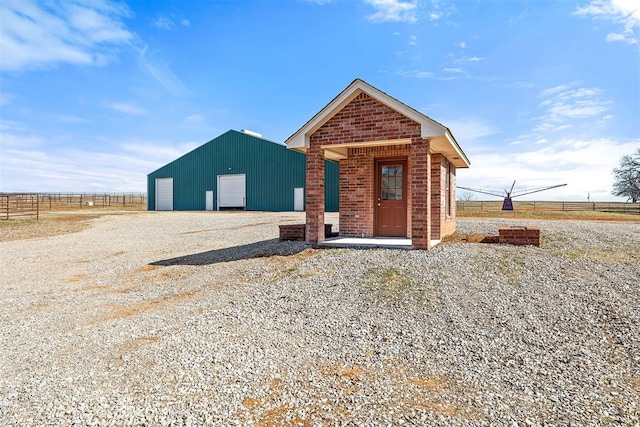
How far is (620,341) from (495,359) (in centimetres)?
183

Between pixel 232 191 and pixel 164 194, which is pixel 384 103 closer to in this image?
pixel 232 191

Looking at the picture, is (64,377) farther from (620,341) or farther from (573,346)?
(620,341)

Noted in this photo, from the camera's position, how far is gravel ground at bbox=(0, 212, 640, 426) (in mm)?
3197

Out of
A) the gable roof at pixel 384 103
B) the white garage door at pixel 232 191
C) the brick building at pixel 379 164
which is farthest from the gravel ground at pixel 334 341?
the white garage door at pixel 232 191

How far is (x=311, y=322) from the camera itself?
5195 mm

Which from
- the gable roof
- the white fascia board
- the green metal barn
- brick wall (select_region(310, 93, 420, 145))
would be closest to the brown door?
the gable roof

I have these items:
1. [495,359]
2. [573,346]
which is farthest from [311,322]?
[573,346]

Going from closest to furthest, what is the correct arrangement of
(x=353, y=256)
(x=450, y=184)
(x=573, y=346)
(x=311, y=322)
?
(x=573, y=346), (x=311, y=322), (x=353, y=256), (x=450, y=184)

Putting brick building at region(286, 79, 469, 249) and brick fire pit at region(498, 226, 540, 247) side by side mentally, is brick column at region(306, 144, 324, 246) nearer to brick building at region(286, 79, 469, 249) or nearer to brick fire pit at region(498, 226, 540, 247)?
brick building at region(286, 79, 469, 249)

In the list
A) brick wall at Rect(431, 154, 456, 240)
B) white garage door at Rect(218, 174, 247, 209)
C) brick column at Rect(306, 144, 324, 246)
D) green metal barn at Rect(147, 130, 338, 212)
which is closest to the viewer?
brick column at Rect(306, 144, 324, 246)

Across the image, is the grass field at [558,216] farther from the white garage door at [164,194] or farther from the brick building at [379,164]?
the white garage door at [164,194]

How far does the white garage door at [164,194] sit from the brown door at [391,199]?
28353mm

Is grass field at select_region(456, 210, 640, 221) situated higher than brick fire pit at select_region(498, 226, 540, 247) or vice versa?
grass field at select_region(456, 210, 640, 221)

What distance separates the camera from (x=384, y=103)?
8.96 m
